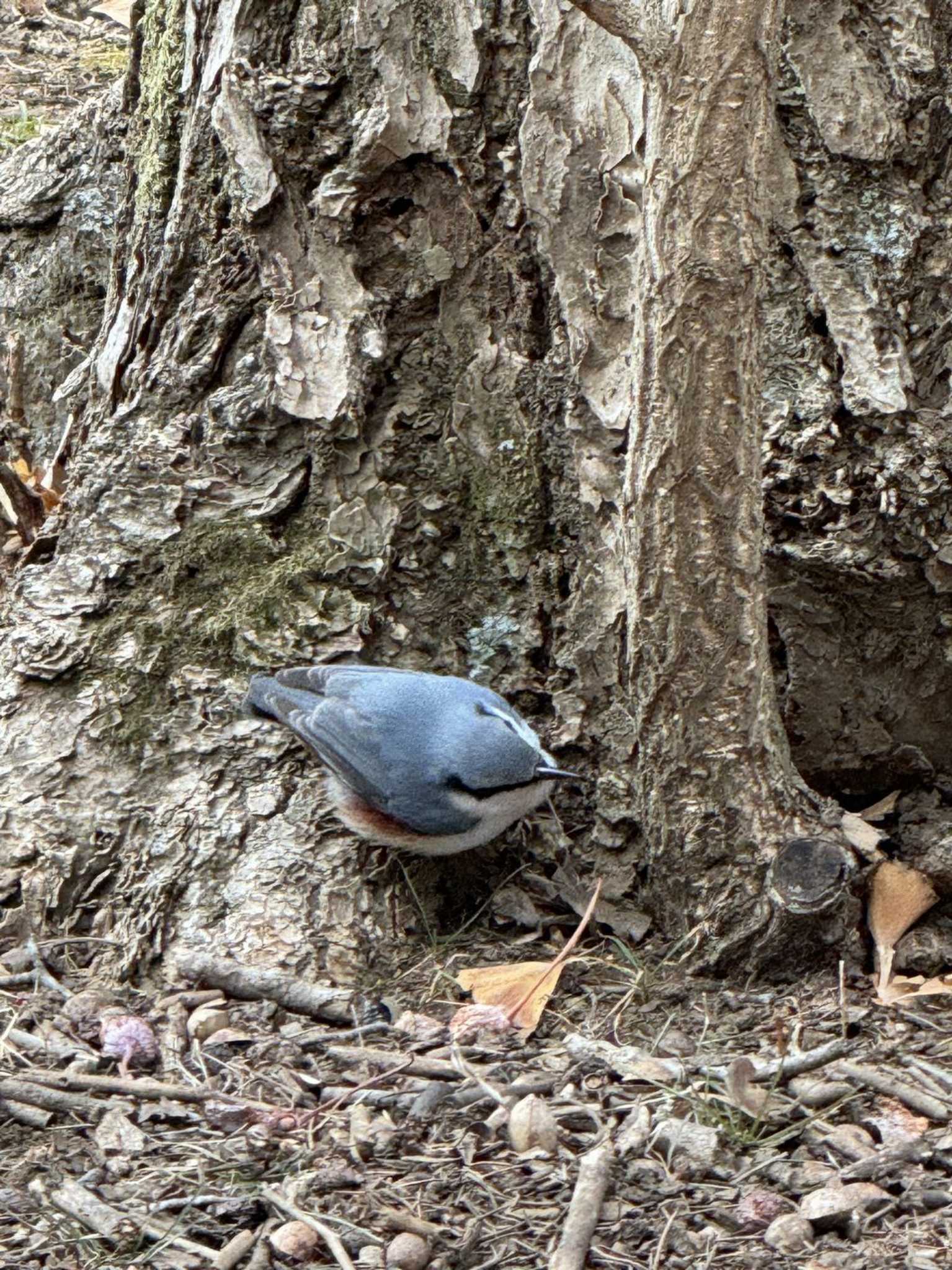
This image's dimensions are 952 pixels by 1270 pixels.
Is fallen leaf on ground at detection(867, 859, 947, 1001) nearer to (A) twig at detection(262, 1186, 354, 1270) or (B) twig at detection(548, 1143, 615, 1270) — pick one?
(B) twig at detection(548, 1143, 615, 1270)

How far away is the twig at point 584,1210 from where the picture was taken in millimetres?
2410

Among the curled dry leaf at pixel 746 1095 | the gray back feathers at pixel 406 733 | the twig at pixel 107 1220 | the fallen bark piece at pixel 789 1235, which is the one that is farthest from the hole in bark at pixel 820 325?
the twig at pixel 107 1220

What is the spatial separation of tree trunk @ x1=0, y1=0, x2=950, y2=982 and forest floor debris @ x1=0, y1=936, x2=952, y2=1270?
221mm

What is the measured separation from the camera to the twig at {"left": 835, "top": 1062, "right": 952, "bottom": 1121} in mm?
2777

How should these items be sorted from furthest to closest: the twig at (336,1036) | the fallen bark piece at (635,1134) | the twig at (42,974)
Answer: the twig at (42,974)
the twig at (336,1036)
the fallen bark piece at (635,1134)

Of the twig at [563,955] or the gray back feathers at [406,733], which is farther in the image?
the gray back feathers at [406,733]

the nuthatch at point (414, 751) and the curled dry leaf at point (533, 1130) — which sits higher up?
the nuthatch at point (414, 751)

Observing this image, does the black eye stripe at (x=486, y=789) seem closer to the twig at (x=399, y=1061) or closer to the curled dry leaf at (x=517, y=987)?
the curled dry leaf at (x=517, y=987)

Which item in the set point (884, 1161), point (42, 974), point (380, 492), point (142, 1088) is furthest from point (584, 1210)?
point (380, 492)

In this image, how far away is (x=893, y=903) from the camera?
3.40 meters

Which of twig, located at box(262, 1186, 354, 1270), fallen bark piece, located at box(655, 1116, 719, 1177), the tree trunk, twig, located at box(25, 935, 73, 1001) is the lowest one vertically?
twig, located at box(25, 935, 73, 1001)

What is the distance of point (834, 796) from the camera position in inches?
155

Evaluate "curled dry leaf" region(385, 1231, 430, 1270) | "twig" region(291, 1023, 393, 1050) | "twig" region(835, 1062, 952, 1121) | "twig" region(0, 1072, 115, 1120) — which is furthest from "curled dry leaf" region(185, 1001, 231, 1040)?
"twig" region(835, 1062, 952, 1121)

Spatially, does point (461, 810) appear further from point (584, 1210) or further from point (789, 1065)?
point (584, 1210)
